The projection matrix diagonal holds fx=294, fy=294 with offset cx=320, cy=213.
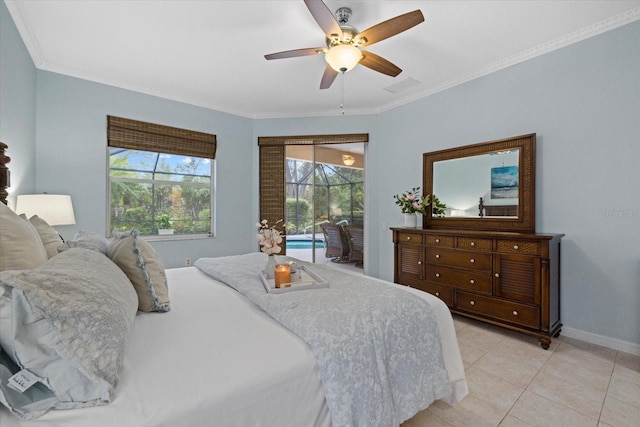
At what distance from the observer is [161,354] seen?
3.36 feet

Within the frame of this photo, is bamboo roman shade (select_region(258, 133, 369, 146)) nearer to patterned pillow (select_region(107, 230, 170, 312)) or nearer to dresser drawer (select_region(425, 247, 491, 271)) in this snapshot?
dresser drawer (select_region(425, 247, 491, 271))

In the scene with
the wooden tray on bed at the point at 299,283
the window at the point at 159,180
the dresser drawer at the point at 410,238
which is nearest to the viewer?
the wooden tray on bed at the point at 299,283

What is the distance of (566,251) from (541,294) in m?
0.57

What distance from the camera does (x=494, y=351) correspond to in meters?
2.42

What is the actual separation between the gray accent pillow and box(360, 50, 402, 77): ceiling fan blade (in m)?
2.38

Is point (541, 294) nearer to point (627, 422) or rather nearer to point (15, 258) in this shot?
point (627, 422)

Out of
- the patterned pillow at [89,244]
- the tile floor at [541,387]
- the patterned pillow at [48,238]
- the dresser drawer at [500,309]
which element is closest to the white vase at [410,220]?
the dresser drawer at [500,309]

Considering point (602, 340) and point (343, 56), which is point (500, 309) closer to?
point (602, 340)

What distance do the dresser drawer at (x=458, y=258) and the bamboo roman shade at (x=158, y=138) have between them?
3248 millimetres

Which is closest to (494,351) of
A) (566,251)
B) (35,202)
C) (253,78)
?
(566,251)

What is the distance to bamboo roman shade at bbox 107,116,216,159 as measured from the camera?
353cm

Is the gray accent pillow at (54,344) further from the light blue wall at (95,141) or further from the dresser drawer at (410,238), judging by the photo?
the light blue wall at (95,141)

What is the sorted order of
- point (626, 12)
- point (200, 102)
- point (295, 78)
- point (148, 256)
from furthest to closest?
point (200, 102), point (295, 78), point (626, 12), point (148, 256)

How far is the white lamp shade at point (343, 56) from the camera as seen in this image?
2205 mm
